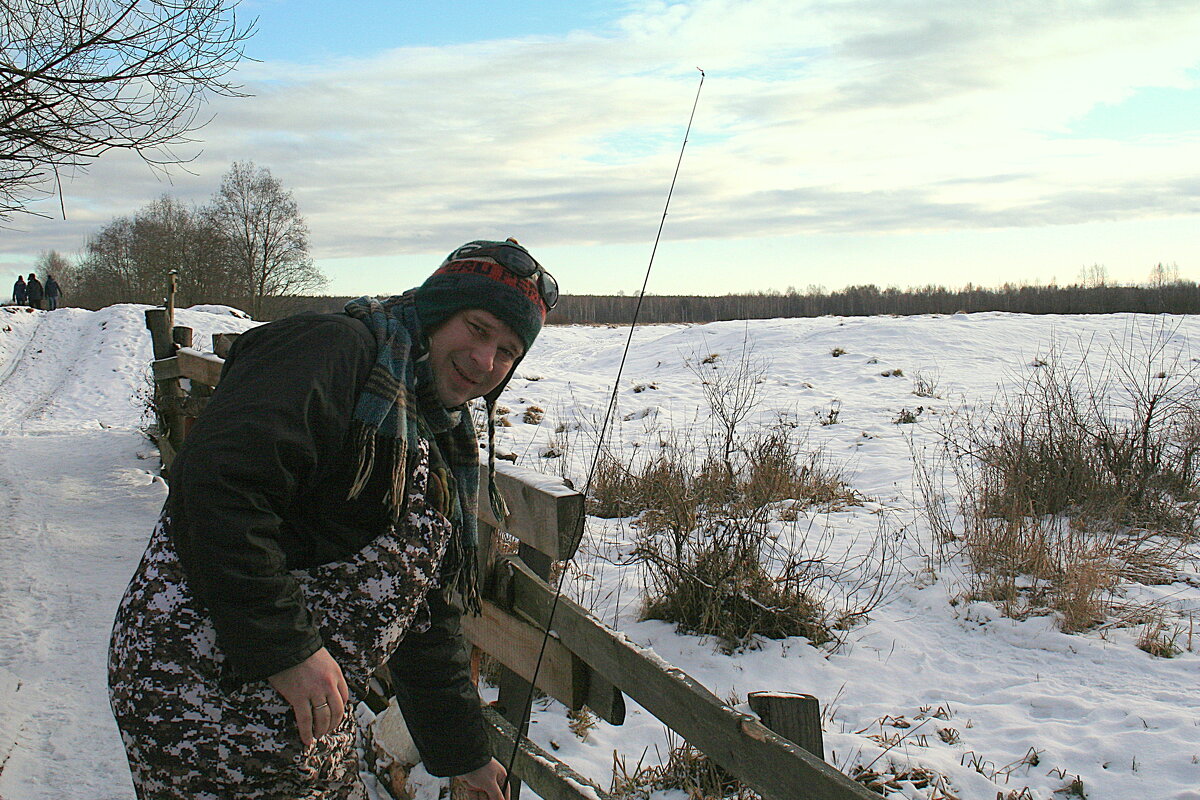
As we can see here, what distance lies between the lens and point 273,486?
1.45 metres

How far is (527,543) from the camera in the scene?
9.77 ft

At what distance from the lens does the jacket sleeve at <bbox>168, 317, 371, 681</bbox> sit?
1.40 metres

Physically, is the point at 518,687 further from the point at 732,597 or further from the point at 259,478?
the point at 732,597

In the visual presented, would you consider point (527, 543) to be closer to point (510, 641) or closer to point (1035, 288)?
point (510, 641)

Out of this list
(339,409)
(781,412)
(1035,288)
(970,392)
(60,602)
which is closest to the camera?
(339,409)

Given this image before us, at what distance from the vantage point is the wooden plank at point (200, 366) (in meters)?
6.07

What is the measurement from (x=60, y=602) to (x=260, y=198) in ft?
157

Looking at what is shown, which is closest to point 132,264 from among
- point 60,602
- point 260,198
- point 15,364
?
point 260,198

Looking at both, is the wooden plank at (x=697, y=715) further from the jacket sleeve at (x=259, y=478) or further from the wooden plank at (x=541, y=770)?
the jacket sleeve at (x=259, y=478)

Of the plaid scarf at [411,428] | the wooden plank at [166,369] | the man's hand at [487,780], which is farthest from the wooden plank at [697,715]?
the wooden plank at [166,369]

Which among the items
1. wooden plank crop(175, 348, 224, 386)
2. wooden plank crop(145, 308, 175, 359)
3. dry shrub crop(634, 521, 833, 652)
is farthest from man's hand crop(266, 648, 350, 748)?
wooden plank crop(145, 308, 175, 359)

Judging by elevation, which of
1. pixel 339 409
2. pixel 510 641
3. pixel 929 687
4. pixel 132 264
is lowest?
pixel 929 687

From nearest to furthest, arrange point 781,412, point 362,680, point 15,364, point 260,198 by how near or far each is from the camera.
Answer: point 362,680
point 781,412
point 15,364
point 260,198

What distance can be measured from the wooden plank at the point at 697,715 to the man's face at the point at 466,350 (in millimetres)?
1075
